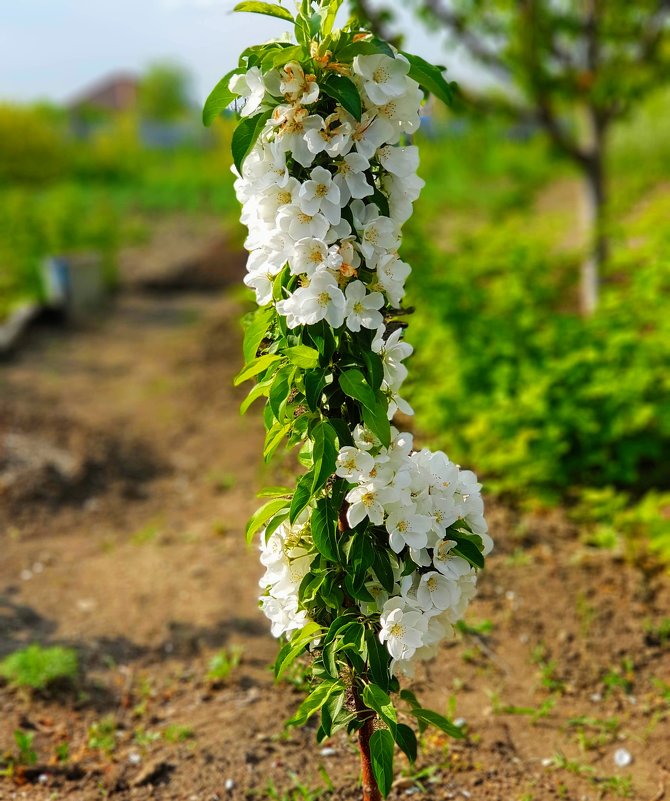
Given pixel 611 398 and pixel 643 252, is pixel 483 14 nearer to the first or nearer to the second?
pixel 643 252

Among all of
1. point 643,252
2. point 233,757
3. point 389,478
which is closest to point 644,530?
point 643,252

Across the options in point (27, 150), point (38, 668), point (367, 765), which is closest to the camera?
point (367, 765)

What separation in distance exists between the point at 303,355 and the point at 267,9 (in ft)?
2.34

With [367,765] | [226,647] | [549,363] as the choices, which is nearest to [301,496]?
[367,765]

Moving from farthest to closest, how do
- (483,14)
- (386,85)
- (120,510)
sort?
(483,14), (120,510), (386,85)

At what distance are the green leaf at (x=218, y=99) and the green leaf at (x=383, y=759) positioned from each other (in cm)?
138

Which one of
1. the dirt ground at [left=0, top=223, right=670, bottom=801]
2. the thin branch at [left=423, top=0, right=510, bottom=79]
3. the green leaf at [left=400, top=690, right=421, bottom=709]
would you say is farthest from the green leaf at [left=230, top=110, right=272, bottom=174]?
the thin branch at [left=423, top=0, right=510, bottom=79]

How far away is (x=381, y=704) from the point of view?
6.11 ft

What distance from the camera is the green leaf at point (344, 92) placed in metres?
1.63

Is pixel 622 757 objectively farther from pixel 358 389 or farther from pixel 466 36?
pixel 466 36

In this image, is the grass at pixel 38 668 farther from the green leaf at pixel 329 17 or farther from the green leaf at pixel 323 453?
the green leaf at pixel 329 17

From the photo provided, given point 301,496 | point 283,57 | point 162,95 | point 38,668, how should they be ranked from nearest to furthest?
point 283,57
point 301,496
point 38,668
point 162,95

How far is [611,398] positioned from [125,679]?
2.50m

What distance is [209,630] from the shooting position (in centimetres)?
338
